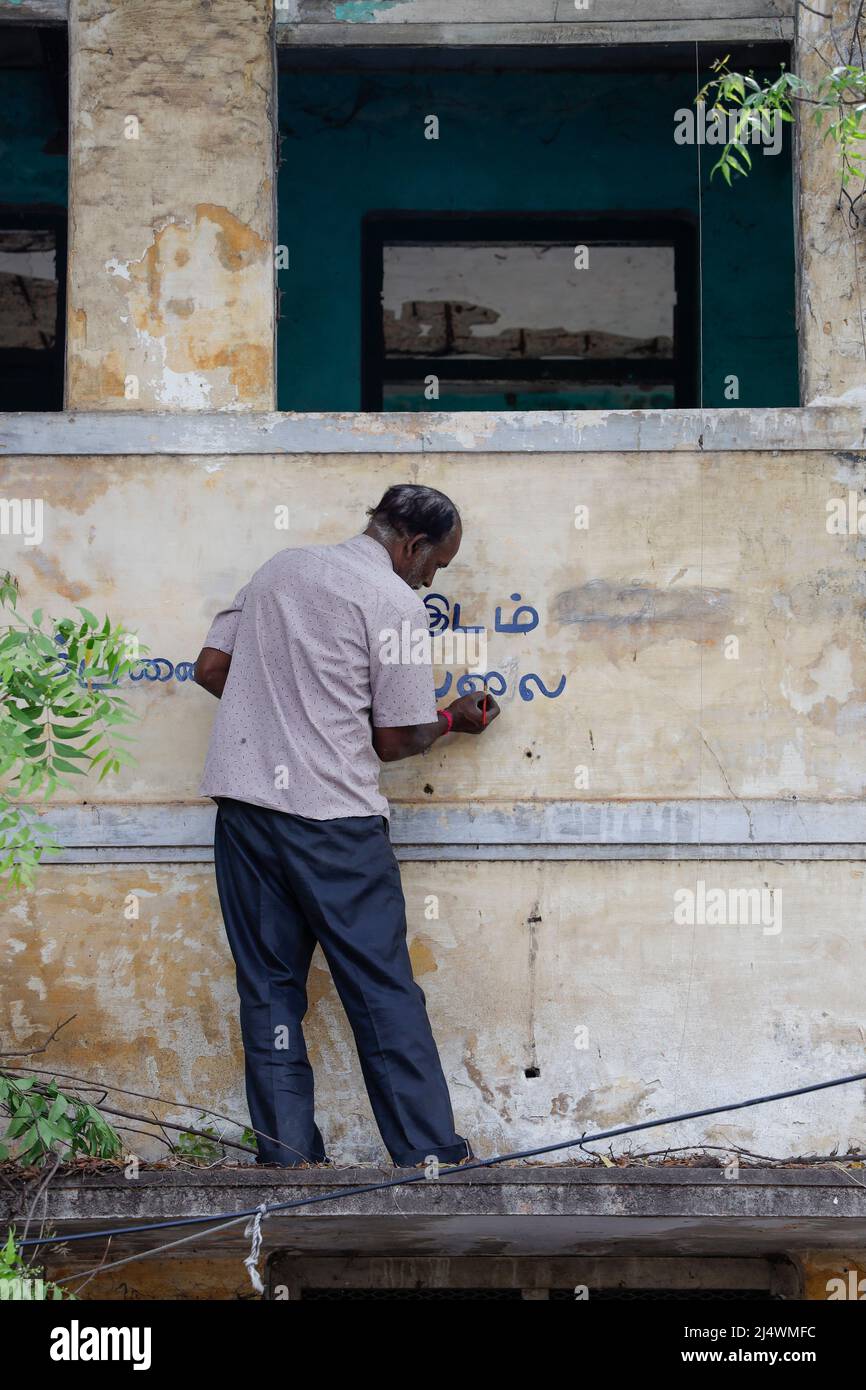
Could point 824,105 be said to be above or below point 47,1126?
above

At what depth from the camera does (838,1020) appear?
224 inches

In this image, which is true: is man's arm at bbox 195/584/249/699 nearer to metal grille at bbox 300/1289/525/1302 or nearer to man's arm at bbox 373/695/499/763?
man's arm at bbox 373/695/499/763

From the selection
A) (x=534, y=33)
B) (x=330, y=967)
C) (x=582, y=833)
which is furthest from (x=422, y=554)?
(x=534, y=33)

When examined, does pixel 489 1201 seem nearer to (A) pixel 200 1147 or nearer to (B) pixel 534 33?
(A) pixel 200 1147

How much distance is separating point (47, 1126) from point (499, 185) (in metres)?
4.45

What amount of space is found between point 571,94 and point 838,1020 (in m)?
4.11

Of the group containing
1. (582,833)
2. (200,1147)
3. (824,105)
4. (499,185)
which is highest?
(499,185)

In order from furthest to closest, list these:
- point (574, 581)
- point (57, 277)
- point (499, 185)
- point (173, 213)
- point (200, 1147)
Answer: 1. point (57, 277)
2. point (499, 185)
3. point (173, 213)
4. point (574, 581)
5. point (200, 1147)

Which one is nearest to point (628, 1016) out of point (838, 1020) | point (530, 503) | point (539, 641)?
point (838, 1020)

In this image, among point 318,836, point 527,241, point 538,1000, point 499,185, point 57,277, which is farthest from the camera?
point 57,277

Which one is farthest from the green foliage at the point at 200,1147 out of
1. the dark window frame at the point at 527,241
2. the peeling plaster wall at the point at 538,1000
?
the dark window frame at the point at 527,241

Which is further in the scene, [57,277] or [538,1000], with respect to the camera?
[57,277]

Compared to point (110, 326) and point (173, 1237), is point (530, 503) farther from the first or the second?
point (173, 1237)

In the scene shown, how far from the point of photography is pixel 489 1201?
4926 mm
